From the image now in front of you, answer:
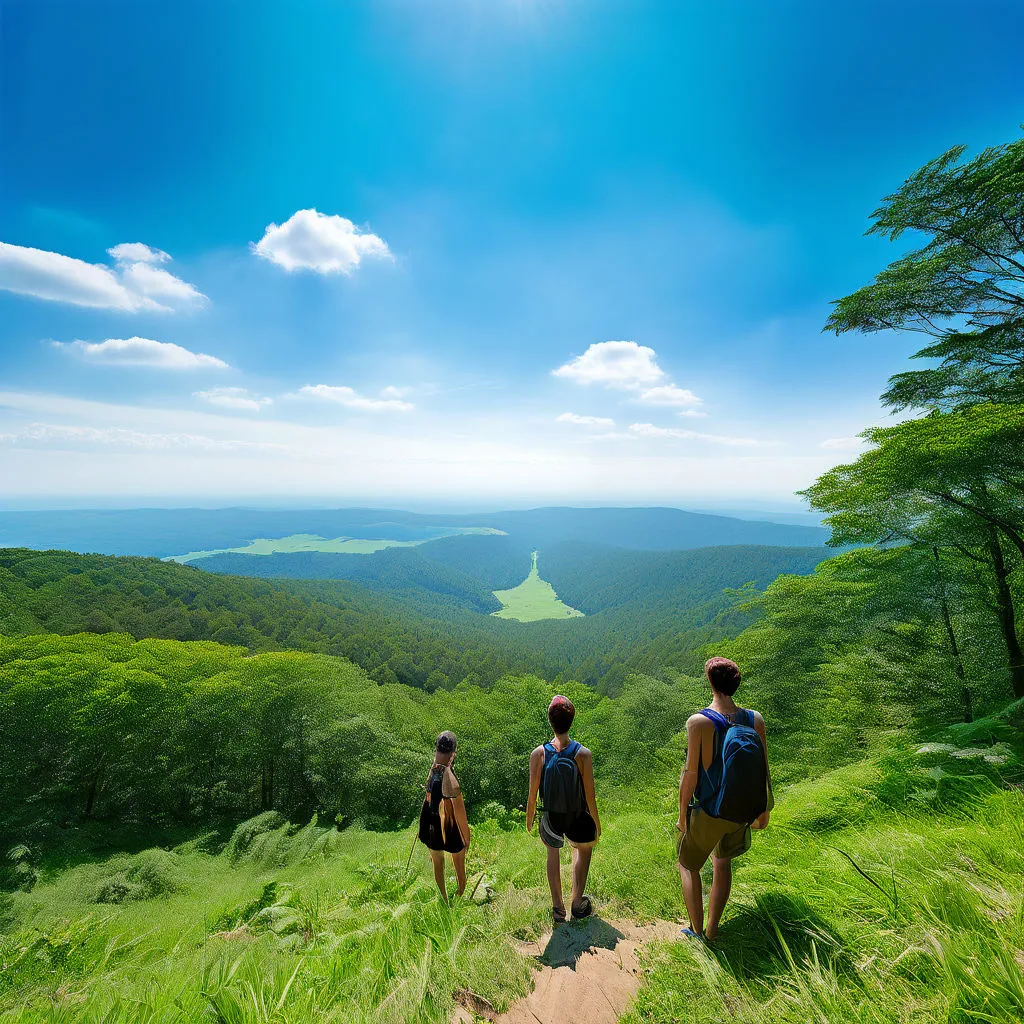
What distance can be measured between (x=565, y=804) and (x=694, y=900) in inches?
46.3

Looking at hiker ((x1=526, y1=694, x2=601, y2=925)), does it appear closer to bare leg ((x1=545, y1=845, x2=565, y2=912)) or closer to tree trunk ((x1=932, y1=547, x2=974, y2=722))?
bare leg ((x1=545, y1=845, x2=565, y2=912))

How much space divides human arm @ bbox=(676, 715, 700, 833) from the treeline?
61.6 ft

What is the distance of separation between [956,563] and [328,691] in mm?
29657

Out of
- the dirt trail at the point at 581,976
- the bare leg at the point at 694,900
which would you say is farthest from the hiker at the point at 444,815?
the bare leg at the point at 694,900

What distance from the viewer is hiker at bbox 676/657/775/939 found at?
9.82ft

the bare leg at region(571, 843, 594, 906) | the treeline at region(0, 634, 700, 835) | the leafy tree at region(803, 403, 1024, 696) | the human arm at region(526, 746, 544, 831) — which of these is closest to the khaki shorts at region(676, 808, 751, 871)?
the bare leg at region(571, 843, 594, 906)

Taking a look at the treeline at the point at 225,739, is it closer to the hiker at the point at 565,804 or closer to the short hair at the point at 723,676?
the hiker at the point at 565,804

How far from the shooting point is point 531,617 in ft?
581

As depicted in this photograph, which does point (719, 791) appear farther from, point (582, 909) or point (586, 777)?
point (582, 909)

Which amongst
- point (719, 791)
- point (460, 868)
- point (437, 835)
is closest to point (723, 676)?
point (719, 791)

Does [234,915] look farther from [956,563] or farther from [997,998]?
[956,563]

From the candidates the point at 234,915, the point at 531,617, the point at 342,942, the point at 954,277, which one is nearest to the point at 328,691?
the point at 234,915

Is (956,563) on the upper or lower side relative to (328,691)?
upper

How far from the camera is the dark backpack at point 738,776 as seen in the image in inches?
117
